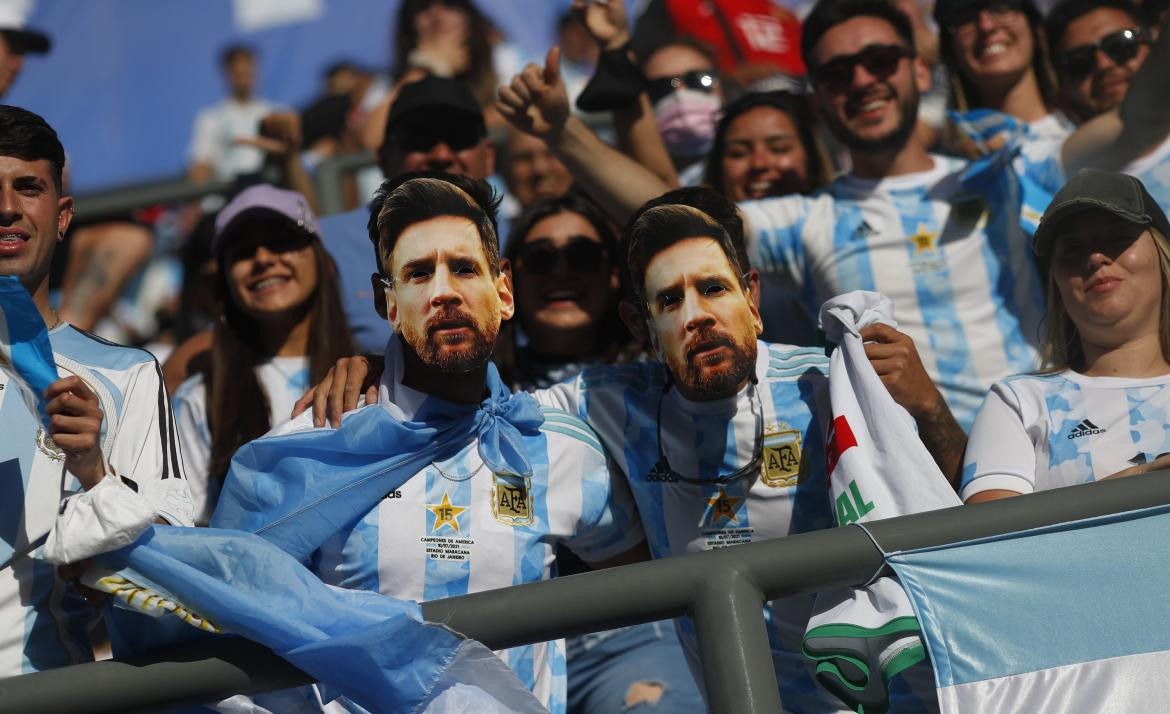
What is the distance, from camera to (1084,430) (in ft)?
10.7

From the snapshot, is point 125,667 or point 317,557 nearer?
point 125,667

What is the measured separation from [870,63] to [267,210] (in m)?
1.87

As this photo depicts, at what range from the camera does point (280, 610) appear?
2670 millimetres

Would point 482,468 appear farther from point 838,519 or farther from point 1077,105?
point 1077,105

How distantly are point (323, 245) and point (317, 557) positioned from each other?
5.02 ft

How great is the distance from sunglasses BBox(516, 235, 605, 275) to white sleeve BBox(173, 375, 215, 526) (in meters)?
1.02

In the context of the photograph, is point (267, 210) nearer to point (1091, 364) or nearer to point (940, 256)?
point (940, 256)

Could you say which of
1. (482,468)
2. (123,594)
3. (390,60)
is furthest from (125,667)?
(390,60)

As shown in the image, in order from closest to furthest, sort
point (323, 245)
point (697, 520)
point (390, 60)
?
point (697, 520)
point (323, 245)
point (390, 60)

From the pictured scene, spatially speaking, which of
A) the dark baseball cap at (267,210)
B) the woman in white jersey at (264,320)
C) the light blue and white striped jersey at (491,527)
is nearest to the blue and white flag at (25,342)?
the light blue and white striped jersey at (491,527)

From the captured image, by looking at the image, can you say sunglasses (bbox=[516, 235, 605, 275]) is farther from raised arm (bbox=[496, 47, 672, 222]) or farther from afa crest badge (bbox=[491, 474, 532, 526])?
afa crest badge (bbox=[491, 474, 532, 526])

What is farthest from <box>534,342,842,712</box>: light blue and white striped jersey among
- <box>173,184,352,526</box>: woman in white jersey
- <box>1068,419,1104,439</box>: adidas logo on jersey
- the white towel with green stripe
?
<box>173,184,352,526</box>: woman in white jersey

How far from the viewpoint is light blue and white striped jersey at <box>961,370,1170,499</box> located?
126 inches

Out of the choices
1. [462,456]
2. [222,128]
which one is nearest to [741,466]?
[462,456]
